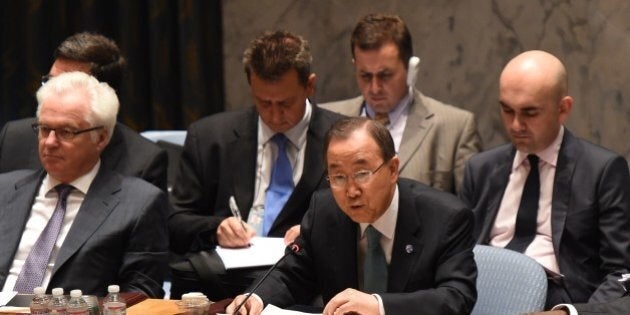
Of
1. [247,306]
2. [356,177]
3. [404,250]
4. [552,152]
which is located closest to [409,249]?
[404,250]

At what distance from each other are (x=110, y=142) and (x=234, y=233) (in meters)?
0.66

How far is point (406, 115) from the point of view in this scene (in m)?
5.33

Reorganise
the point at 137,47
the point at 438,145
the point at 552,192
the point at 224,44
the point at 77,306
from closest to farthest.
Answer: the point at 77,306 → the point at 552,192 → the point at 438,145 → the point at 137,47 → the point at 224,44

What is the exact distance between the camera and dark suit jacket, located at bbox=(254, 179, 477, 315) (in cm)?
368

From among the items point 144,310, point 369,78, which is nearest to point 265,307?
point 144,310

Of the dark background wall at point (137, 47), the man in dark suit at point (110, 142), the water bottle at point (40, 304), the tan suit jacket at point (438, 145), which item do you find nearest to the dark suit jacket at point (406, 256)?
→ the water bottle at point (40, 304)

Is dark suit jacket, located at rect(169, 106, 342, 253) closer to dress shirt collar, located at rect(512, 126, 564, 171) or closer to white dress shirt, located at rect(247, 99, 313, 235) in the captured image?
white dress shirt, located at rect(247, 99, 313, 235)

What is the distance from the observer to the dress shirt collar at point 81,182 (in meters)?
4.33

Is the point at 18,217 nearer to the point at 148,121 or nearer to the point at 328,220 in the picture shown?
the point at 328,220

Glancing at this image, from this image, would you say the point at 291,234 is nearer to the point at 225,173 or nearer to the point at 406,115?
the point at 225,173

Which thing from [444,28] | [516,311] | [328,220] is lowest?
[516,311]

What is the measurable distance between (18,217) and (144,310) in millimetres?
965

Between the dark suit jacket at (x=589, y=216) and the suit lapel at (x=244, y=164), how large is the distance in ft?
4.15

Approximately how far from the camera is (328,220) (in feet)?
12.7
